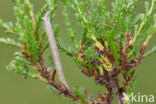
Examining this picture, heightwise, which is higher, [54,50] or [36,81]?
[36,81]

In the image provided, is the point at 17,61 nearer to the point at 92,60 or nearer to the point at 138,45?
the point at 92,60

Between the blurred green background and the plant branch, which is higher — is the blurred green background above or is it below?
above

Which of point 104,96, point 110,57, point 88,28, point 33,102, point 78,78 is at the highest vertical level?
point 78,78

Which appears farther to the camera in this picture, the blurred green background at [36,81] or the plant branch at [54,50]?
the blurred green background at [36,81]

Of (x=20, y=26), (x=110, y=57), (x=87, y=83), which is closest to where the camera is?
(x=110, y=57)

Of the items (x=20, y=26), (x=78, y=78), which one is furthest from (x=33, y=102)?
(x=20, y=26)

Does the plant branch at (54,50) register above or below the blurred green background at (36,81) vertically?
below

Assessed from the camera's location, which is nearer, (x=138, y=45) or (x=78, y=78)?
(x=138, y=45)

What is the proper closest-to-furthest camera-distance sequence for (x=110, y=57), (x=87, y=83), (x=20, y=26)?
(x=110, y=57) → (x=20, y=26) → (x=87, y=83)

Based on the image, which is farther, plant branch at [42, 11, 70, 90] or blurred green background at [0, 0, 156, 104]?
blurred green background at [0, 0, 156, 104]

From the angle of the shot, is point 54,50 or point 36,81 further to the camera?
point 36,81

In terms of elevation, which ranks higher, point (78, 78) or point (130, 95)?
point (78, 78)
